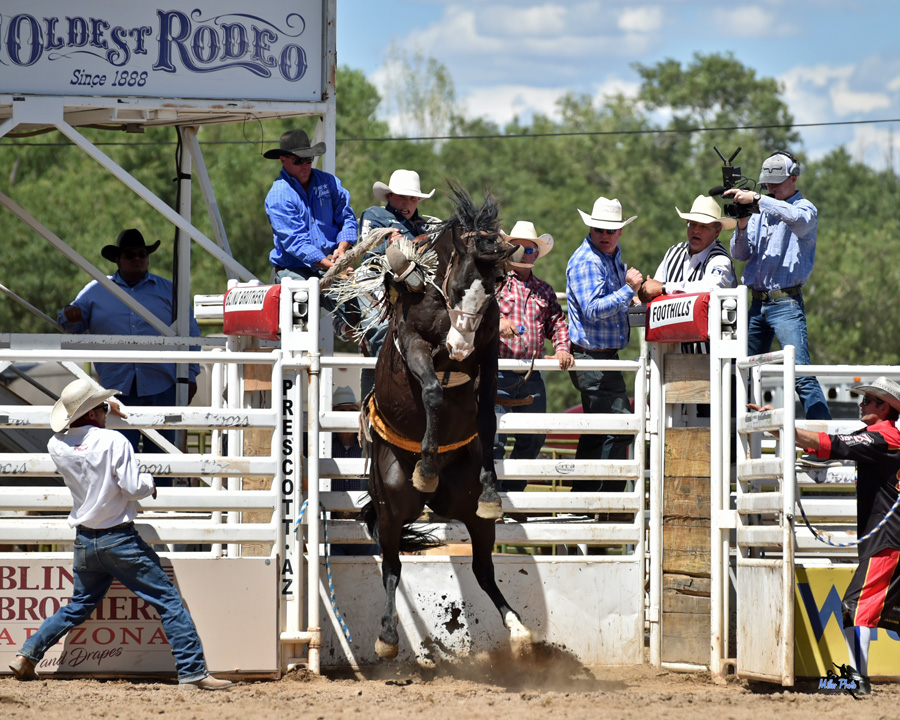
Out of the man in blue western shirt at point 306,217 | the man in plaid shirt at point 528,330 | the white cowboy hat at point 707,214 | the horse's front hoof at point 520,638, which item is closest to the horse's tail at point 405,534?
the horse's front hoof at point 520,638

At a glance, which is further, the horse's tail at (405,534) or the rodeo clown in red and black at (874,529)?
the horse's tail at (405,534)

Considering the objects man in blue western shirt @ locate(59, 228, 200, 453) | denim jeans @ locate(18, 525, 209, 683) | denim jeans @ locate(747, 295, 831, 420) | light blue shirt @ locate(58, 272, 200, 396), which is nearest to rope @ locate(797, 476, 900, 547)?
denim jeans @ locate(747, 295, 831, 420)

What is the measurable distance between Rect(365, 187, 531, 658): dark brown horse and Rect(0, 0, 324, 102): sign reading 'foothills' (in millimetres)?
3326

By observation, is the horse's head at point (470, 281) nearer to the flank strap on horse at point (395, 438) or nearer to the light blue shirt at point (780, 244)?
the flank strap on horse at point (395, 438)

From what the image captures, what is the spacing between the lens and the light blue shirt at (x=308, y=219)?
7977 mm

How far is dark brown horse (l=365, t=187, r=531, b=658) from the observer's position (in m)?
6.01

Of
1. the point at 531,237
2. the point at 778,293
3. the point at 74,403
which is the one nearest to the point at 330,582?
the point at 74,403

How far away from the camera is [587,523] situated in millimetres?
7164

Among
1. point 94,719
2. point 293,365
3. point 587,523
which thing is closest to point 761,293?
point 587,523

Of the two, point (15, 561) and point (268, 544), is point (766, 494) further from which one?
point (15, 561)

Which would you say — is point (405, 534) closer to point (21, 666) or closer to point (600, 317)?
point (600, 317)

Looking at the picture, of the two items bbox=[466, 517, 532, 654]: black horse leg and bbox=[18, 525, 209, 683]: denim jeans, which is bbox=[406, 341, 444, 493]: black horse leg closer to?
bbox=[466, 517, 532, 654]: black horse leg

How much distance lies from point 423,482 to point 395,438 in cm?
49

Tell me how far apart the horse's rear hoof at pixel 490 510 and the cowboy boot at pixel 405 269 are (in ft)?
3.97
